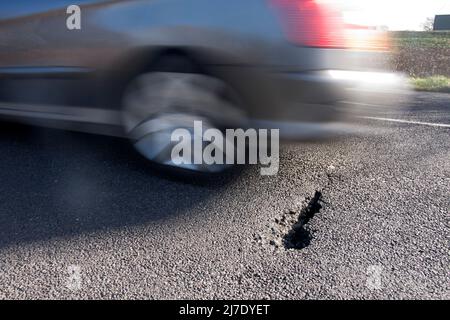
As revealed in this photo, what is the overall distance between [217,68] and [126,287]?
1.44m

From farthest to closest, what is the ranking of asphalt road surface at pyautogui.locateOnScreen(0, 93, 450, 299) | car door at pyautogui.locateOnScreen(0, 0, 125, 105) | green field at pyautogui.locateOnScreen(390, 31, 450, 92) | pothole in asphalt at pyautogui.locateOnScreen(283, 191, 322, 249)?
1. green field at pyautogui.locateOnScreen(390, 31, 450, 92)
2. car door at pyautogui.locateOnScreen(0, 0, 125, 105)
3. pothole in asphalt at pyautogui.locateOnScreen(283, 191, 322, 249)
4. asphalt road surface at pyautogui.locateOnScreen(0, 93, 450, 299)

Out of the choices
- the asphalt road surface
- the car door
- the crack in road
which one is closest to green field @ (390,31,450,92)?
the asphalt road surface

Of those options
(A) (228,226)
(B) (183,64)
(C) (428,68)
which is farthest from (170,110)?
(C) (428,68)

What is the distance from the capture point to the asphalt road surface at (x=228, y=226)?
5.98 feet

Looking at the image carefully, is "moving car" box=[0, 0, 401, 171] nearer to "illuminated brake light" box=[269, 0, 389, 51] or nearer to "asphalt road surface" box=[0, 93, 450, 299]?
"illuminated brake light" box=[269, 0, 389, 51]

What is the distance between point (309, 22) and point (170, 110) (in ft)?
3.65

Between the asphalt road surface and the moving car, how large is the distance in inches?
14.7

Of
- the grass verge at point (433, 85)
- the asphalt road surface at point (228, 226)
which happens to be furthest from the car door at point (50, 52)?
the grass verge at point (433, 85)

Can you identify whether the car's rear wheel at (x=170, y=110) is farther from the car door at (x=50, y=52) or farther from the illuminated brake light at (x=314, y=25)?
the illuminated brake light at (x=314, y=25)

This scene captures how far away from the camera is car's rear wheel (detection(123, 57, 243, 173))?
2.67 metres

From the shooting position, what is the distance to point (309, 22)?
2.37 meters

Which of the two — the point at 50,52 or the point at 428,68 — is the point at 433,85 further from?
the point at 50,52

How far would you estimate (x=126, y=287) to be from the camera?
70.9 inches
